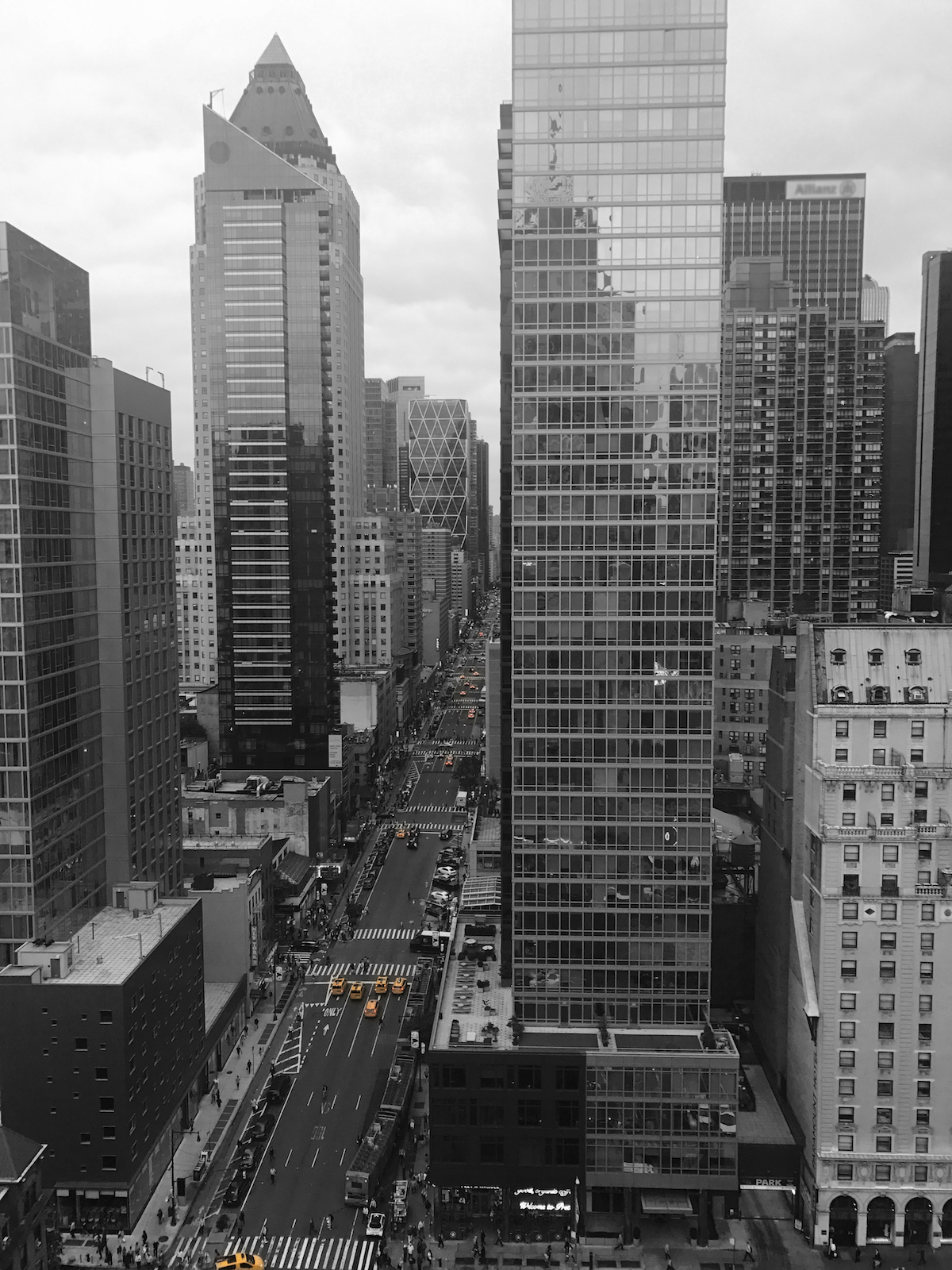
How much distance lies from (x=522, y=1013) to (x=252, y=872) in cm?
5369

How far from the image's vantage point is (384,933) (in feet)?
479

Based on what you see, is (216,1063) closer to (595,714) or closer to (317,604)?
(595,714)

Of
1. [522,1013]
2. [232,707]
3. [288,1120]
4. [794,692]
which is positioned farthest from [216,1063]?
[232,707]

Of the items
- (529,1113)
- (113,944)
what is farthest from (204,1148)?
(529,1113)

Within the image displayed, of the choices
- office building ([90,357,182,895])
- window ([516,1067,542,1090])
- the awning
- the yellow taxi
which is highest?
office building ([90,357,182,895])

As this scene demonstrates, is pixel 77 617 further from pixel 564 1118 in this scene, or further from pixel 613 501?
pixel 564 1118

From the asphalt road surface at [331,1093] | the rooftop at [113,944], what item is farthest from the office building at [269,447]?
the rooftop at [113,944]

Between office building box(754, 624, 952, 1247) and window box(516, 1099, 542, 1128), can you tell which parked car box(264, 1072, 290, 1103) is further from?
office building box(754, 624, 952, 1247)

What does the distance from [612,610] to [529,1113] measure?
132 ft

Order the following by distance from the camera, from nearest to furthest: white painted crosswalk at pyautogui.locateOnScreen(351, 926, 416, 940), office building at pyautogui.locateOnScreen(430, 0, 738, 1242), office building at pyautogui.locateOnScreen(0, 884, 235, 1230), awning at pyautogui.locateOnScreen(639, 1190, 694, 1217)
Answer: office building at pyautogui.locateOnScreen(0, 884, 235, 1230)
awning at pyautogui.locateOnScreen(639, 1190, 694, 1217)
office building at pyautogui.locateOnScreen(430, 0, 738, 1242)
white painted crosswalk at pyautogui.locateOnScreen(351, 926, 416, 940)

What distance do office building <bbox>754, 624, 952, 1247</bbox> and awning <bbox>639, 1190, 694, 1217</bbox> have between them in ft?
32.2

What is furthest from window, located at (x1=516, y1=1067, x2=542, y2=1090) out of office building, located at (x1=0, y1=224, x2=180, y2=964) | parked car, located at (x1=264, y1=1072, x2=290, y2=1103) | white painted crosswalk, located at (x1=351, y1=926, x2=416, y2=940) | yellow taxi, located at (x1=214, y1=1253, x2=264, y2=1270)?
white painted crosswalk, located at (x1=351, y1=926, x2=416, y2=940)

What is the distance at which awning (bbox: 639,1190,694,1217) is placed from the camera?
81.5 meters

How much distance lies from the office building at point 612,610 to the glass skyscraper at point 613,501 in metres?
0.18
